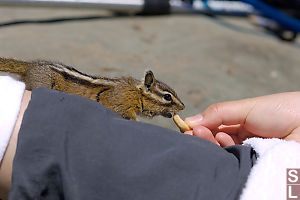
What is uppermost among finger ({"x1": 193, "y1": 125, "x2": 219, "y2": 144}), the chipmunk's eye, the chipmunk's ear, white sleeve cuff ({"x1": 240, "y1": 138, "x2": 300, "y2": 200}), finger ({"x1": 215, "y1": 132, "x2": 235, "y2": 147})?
the chipmunk's ear

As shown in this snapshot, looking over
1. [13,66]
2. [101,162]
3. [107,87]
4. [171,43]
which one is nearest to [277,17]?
[171,43]

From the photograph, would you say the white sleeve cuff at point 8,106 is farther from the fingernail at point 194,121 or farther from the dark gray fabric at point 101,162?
the fingernail at point 194,121

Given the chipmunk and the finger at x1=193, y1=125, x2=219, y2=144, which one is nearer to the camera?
the finger at x1=193, y1=125, x2=219, y2=144

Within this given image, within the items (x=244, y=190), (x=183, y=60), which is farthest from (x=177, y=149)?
(x=183, y=60)

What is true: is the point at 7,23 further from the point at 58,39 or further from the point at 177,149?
the point at 177,149

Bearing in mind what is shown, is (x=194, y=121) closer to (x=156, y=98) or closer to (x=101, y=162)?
(x=156, y=98)

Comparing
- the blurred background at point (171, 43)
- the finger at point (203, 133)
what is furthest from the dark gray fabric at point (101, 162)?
the blurred background at point (171, 43)

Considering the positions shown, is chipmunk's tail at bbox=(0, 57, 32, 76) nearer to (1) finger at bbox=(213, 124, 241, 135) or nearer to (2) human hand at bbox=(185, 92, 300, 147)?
(2) human hand at bbox=(185, 92, 300, 147)

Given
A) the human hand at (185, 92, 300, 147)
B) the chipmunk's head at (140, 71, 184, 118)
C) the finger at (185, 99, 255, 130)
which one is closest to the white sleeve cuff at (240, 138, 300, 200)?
the human hand at (185, 92, 300, 147)
